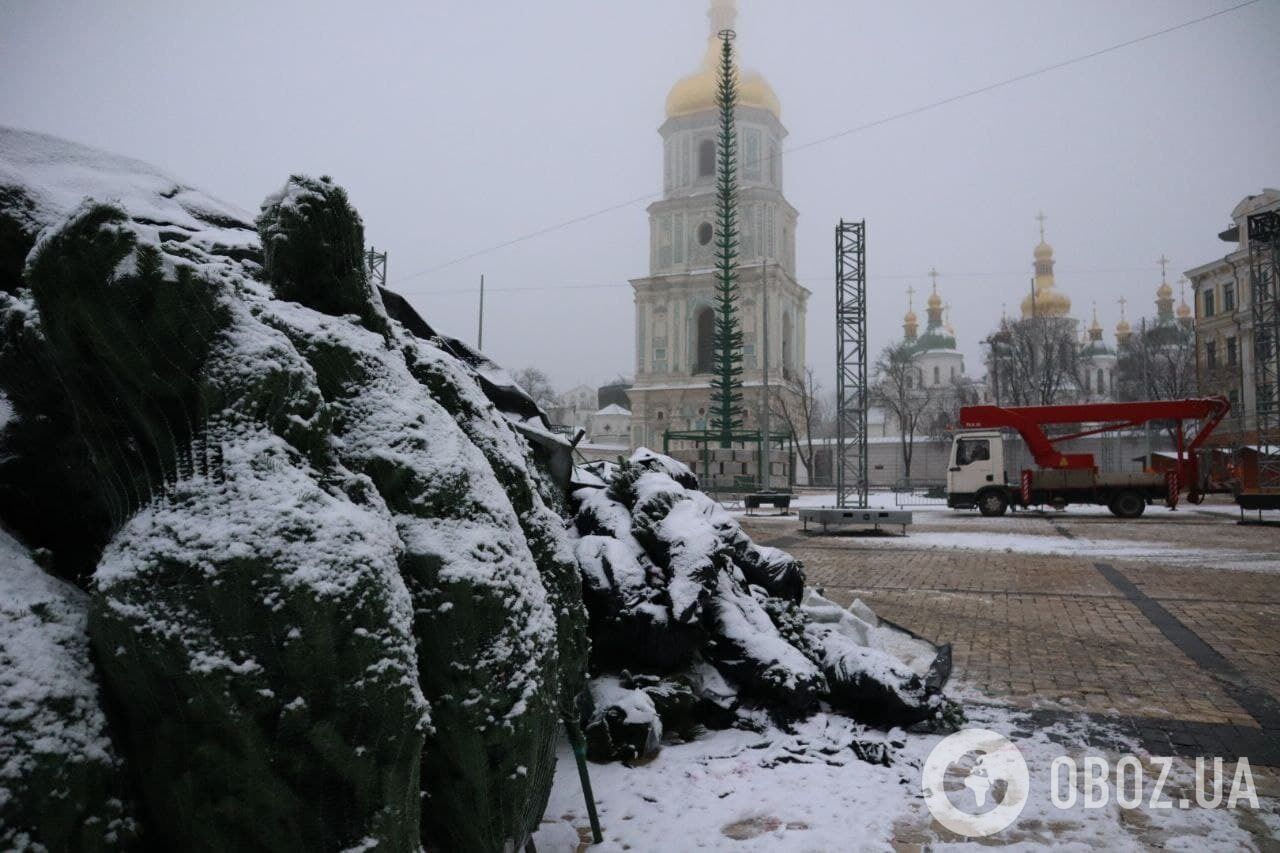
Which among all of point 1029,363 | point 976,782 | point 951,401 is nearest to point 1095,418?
point 976,782

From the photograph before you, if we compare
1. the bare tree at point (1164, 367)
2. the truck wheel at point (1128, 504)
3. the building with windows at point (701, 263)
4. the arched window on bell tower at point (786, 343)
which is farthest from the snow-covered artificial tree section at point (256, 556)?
the bare tree at point (1164, 367)

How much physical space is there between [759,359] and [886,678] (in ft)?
137

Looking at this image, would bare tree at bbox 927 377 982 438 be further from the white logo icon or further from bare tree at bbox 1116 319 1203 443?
the white logo icon

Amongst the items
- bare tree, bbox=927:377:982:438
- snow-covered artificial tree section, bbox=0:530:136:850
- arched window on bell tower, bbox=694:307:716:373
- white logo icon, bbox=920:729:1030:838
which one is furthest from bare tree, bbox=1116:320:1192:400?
snow-covered artificial tree section, bbox=0:530:136:850

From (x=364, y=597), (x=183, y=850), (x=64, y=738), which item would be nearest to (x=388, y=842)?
(x=183, y=850)

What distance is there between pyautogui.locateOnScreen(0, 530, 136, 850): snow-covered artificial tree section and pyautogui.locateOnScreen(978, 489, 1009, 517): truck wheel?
893 inches

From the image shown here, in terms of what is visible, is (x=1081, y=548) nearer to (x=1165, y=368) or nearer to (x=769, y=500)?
(x=769, y=500)

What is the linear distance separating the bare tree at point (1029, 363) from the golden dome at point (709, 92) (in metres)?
18.4

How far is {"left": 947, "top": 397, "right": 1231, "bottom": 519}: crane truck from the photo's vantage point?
1986 centimetres

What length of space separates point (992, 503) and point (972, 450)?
4.99 ft

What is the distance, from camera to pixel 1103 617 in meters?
7.30

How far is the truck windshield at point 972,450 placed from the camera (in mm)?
21797

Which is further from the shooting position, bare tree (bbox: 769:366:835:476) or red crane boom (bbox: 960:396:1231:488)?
bare tree (bbox: 769:366:835:476)

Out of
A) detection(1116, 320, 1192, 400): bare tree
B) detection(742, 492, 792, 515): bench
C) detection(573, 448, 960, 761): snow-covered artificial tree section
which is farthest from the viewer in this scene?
detection(1116, 320, 1192, 400): bare tree
